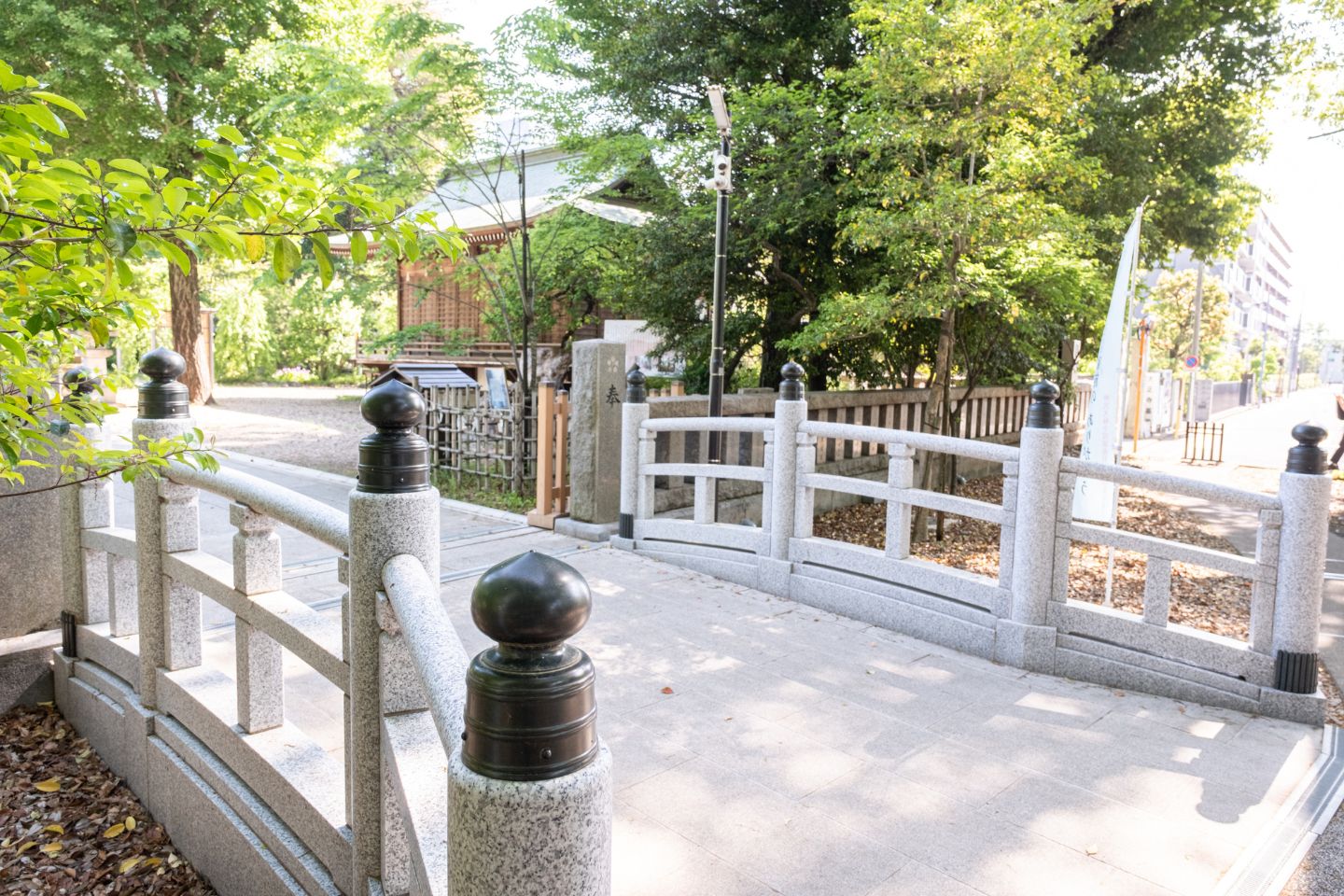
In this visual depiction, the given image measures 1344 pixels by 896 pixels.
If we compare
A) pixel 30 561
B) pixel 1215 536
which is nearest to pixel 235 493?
pixel 30 561

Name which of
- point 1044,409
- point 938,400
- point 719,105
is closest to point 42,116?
point 1044,409

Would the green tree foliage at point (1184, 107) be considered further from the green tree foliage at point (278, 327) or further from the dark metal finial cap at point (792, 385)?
the green tree foliage at point (278, 327)

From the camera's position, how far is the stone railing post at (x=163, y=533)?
3998 millimetres

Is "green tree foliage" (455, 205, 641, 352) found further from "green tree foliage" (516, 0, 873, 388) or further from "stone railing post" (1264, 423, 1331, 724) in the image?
"stone railing post" (1264, 423, 1331, 724)

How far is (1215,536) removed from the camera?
1076cm

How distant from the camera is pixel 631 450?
765 centimetres

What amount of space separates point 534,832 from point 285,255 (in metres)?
1.53

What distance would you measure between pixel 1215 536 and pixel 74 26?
19284 mm

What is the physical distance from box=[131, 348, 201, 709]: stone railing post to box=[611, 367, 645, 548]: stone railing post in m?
3.93

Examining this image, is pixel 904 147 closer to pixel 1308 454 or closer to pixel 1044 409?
pixel 1044 409

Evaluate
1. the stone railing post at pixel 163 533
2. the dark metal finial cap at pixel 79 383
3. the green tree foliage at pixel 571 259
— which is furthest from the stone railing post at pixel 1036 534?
the green tree foliage at pixel 571 259

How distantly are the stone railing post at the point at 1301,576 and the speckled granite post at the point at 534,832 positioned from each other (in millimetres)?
4351

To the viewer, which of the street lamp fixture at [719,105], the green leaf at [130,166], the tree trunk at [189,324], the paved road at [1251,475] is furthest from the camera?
the tree trunk at [189,324]

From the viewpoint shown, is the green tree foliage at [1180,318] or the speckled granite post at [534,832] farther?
the green tree foliage at [1180,318]
